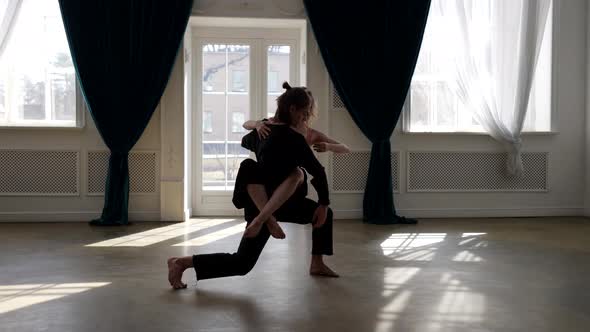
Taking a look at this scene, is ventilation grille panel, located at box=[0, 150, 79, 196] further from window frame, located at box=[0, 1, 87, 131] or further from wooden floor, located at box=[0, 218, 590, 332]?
wooden floor, located at box=[0, 218, 590, 332]

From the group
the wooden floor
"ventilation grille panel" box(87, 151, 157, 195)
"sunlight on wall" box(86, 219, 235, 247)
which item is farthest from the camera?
"ventilation grille panel" box(87, 151, 157, 195)

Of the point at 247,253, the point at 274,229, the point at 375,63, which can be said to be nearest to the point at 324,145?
the point at 274,229

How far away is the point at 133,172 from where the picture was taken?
677 centimetres

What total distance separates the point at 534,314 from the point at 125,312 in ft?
6.59

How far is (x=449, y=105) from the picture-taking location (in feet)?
23.4

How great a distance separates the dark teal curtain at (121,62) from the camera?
21.2ft

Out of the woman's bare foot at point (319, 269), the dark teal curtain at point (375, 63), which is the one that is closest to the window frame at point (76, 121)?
the dark teal curtain at point (375, 63)

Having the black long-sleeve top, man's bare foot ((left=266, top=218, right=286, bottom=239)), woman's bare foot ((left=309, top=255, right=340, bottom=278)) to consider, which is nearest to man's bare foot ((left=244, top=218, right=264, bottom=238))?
man's bare foot ((left=266, top=218, right=286, bottom=239))

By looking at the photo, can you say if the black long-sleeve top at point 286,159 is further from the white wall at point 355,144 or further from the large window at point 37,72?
the large window at point 37,72

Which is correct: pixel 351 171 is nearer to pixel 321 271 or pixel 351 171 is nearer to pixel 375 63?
pixel 375 63

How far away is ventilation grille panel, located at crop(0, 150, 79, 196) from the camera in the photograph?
21.8ft

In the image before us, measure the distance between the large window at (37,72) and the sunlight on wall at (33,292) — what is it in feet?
11.0

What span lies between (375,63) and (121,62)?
2.70m

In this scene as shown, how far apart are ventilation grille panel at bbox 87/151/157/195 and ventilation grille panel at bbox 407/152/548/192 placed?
288cm
